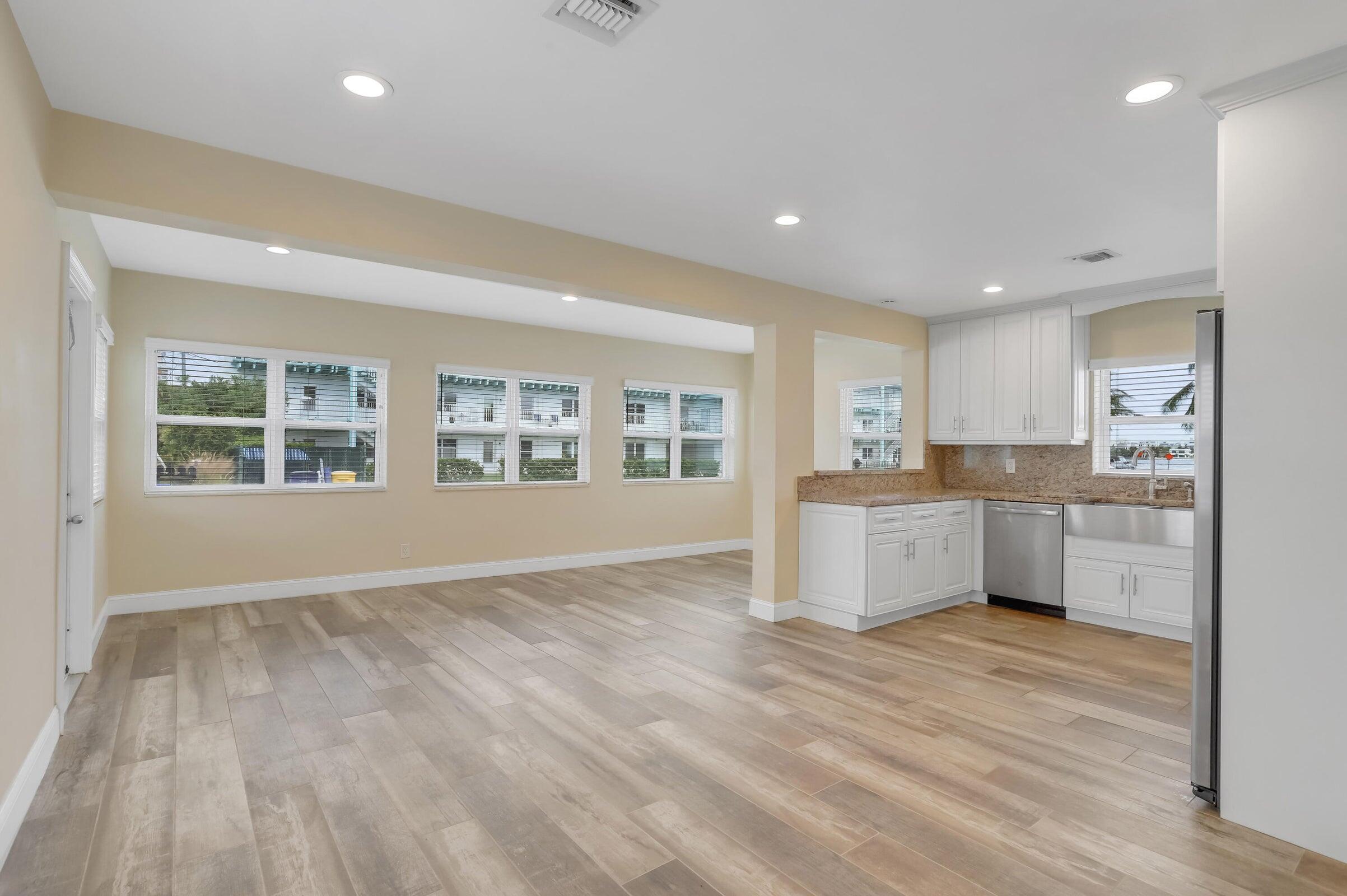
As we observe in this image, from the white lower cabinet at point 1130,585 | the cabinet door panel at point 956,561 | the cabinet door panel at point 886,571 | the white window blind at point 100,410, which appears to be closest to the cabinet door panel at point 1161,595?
the white lower cabinet at point 1130,585

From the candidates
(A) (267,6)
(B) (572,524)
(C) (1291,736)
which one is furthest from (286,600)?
(C) (1291,736)

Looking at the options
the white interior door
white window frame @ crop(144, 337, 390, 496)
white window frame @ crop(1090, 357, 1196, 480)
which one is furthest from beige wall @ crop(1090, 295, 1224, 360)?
the white interior door

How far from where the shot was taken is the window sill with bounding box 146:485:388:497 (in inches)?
209

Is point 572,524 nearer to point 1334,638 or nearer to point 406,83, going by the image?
point 406,83

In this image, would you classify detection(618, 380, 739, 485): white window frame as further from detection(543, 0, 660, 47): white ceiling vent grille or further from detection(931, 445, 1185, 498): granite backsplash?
detection(543, 0, 660, 47): white ceiling vent grille

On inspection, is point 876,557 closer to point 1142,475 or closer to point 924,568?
point 924,568

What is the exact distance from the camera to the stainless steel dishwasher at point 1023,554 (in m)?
5.30

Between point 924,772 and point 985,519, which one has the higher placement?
point 985,519

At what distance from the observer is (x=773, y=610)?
5.10 m

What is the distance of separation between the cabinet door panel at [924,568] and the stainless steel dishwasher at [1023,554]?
22.2 inches

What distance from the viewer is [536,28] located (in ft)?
6.97

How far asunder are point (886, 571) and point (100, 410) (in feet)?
18.5

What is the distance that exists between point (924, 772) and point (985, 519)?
3496mm

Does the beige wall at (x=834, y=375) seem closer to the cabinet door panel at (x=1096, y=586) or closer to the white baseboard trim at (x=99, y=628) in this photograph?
the cabinet door panel at (x=1096, y=586)
